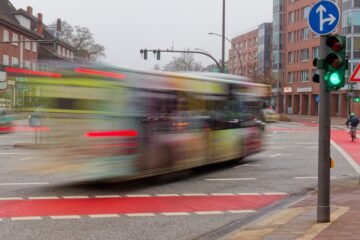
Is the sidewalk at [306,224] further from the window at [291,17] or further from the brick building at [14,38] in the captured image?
the window at [291,17]

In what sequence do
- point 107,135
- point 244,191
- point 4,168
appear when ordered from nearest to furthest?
point 107,135 → point 244,191 → point 4,168

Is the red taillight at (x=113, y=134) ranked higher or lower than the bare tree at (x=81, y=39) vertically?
lower

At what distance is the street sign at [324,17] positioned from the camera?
776cm

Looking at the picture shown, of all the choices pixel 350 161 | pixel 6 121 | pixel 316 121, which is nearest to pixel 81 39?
pixel 316 121

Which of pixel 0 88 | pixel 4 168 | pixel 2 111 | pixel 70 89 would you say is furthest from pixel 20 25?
pixel 70 89

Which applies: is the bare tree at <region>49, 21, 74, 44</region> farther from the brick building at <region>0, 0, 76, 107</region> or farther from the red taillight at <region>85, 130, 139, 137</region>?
the red taillight at <region>85, 130, 139, 137</region>

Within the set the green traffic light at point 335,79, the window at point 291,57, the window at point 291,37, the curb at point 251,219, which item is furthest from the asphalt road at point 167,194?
the window at point 291,37

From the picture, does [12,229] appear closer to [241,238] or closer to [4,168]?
[241,238]

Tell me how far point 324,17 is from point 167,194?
4.89 meters

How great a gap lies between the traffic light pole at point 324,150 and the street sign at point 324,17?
0.47 feet

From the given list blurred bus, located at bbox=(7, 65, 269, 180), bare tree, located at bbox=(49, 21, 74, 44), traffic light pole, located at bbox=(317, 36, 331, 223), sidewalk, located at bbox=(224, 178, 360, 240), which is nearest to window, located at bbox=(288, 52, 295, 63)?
bare tree, located at bbox=(49, 21, 74, 44)

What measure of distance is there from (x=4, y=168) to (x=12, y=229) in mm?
7975

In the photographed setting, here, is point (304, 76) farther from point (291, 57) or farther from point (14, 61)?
point (14, 61)

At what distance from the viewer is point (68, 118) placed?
436 inches
